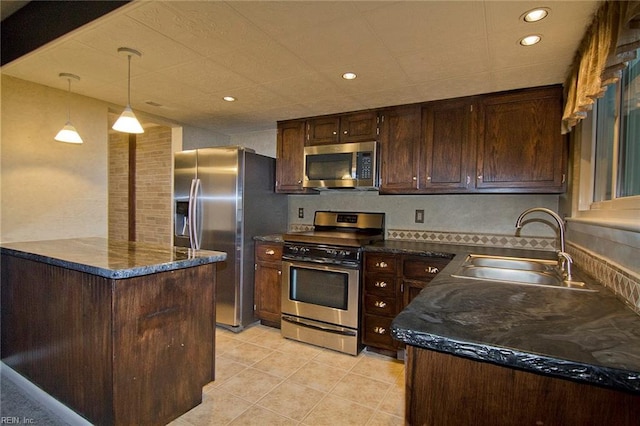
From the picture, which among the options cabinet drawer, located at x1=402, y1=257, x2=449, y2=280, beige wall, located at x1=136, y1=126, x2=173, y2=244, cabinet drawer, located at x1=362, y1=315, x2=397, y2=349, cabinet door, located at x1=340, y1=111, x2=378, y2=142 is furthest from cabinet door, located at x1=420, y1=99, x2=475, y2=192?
beige wall, located at x1=136, y1=126, x2=173, y2=244

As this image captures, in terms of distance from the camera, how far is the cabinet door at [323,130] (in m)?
3.36

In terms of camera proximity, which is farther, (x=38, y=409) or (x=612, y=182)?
(x=38, y=409)

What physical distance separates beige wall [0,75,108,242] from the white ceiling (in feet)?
0.76

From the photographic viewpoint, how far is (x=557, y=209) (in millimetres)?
2742

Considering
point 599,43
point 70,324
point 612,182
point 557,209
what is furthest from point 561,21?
point 70,324

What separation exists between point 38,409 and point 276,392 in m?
1.46

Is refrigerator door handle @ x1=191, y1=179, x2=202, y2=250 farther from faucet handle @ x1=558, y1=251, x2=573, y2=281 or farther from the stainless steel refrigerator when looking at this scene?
faucet handle @ x1=558, y1=251, x2=573, y2=281

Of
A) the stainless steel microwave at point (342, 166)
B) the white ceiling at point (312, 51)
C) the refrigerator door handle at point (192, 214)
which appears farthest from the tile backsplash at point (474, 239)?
the refrigerator door handle at point (192, 214)

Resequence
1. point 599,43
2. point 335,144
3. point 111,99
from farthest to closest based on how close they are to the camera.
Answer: point 335,144 < point 111,99 < point 599,43

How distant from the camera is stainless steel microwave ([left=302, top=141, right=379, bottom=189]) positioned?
3.12 metres

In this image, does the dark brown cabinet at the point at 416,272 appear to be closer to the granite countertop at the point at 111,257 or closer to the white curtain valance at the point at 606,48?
the white curtain valance at the point at 606,48

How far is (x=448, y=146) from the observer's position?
112 inches

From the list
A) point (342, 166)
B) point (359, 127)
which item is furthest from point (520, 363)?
point (359, 127)

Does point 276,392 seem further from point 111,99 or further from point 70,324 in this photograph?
point 111,99
